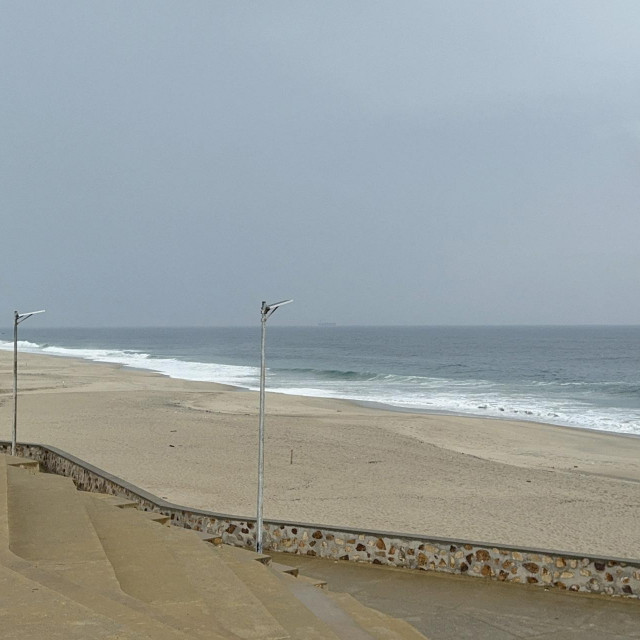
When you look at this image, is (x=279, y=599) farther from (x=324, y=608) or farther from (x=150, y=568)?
(x=150, y=568)

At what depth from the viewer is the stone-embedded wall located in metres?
8.25

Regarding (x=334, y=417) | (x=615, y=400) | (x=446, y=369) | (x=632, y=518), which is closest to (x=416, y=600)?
(x=632, y=518)

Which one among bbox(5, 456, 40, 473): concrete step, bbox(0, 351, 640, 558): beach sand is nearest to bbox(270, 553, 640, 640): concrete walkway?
bbox(0, 351, 640, 558): beach sand

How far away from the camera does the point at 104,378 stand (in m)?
54.1

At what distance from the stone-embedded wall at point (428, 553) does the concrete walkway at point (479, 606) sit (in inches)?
4.7

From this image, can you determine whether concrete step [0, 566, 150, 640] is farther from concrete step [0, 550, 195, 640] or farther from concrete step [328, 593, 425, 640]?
concrete step [328, 593, 425, 640]

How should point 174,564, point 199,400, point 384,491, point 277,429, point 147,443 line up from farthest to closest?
point 199,400
point 277,429
point 147,443
point 384,491
point 174,564

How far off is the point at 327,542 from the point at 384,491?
821 cm

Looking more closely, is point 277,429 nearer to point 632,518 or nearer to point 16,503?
point 632,518

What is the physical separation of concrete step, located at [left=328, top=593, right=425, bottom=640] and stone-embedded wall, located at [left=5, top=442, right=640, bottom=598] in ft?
6.95

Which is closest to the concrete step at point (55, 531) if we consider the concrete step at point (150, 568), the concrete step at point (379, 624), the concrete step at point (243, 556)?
the concrete step at point (150, 568)

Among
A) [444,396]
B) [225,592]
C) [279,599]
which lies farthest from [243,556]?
[444,396]

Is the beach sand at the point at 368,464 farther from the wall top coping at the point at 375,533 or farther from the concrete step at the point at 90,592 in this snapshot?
the concrete step at the point at 90,592

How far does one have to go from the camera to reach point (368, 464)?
21.5m
